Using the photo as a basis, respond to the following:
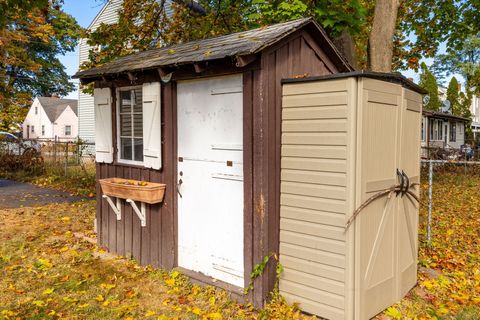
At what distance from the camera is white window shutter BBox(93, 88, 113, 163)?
586cm

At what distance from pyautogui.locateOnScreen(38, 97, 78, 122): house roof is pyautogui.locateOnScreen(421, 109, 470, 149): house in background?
108ft

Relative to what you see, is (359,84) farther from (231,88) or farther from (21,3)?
(21,3)

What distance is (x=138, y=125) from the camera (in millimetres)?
5469

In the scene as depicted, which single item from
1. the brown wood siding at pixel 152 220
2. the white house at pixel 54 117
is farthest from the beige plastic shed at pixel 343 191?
the white house at pixel 54 117

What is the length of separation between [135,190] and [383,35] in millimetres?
5673

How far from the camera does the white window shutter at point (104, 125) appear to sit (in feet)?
19.2

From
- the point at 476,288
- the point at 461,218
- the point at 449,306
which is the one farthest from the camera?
the point at 461,218

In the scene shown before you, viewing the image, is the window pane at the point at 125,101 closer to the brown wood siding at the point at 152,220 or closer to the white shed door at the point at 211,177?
the brown wood siding at the point at 152,220

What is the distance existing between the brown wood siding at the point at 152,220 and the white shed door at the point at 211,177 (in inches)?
5.5

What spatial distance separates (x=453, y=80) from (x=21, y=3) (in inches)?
1332

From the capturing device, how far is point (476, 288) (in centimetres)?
453

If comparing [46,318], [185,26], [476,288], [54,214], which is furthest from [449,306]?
[185,26]

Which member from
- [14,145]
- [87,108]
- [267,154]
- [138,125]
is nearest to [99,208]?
[138,125]

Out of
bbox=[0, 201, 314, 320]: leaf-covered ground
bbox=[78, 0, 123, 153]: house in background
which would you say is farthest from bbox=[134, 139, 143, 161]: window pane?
bbox=[78, 0, 123, 153]: house in background
